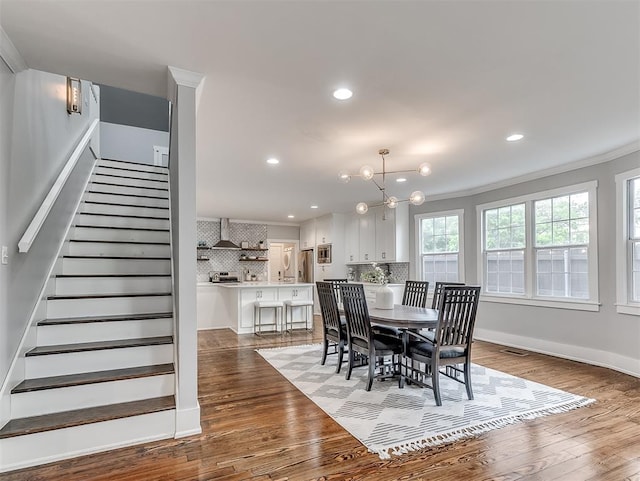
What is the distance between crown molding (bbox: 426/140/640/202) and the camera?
13.7ft

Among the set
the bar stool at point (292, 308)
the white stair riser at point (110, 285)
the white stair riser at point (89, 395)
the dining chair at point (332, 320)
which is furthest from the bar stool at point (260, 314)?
the white stair riser at point (89, 395)

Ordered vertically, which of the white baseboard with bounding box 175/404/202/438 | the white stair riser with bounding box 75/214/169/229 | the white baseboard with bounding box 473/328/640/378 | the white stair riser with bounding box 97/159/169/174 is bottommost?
the white baseboard with bounding box 473/328/640/378

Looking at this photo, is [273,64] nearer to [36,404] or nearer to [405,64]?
[405,64]

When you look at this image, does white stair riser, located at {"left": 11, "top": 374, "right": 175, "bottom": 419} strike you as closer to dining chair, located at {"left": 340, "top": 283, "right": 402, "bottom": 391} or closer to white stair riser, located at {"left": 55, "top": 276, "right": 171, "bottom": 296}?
white stair riser, located at {"left": 55, "top": 276, "right": 171, "bottom": 296}

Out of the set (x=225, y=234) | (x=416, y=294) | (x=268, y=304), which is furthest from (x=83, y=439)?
(x=225, y=234)

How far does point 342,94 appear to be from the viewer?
2785 mm

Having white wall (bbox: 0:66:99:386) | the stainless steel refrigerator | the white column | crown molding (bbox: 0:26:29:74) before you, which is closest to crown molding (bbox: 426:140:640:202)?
the stainless steel refrigerator

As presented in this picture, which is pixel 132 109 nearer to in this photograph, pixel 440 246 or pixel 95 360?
pixel 95 360

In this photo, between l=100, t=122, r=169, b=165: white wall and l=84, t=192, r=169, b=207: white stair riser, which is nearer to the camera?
l=84, t=192, r=169, b=207: white stair riser

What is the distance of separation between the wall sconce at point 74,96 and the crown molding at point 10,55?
4.94ft

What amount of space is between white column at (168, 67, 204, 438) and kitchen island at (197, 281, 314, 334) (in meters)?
3.96

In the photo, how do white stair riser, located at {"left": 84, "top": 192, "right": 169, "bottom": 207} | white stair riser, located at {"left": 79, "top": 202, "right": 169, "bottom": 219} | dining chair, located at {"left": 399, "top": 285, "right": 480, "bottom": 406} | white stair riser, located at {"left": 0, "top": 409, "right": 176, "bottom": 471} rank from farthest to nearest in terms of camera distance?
white stair riser, located at {"left": 84, "top": 192, "right": 169, "bottom": 207}
white stair riser, located at {"left": 79, "top": 202, "right": 169, "bottom": 219}
dining chair, located at {"left": 399, "top": 285, "right": 480, "bottom": 406}
white stair riser, located at {"left": 0, "top": 409, "right": 176, "bottom": 471}

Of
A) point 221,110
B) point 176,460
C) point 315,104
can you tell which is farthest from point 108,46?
point 176,460

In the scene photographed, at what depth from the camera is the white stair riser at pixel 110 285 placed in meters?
3.29
